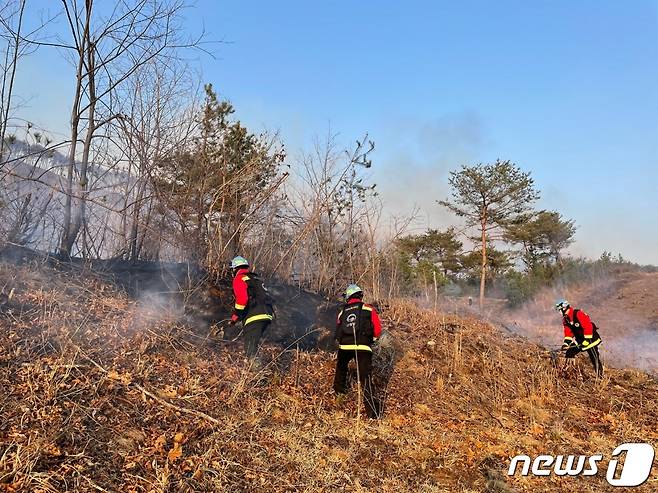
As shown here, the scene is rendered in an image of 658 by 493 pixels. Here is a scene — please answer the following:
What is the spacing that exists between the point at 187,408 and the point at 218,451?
0.77 metres

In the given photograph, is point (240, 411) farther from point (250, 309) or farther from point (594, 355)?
point (594, 355)

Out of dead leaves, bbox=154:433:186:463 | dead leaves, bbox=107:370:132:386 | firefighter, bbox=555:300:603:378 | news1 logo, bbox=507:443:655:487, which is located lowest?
news1 logo, bbox=507:443:655:487

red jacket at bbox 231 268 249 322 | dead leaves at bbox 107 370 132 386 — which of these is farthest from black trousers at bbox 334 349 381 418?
dead leaves at bbox 107 370 132 386

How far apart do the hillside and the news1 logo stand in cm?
14

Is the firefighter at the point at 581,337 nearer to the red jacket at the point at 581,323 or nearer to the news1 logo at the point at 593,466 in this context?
the red jacket at the point at 581,323

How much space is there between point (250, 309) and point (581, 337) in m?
7.04

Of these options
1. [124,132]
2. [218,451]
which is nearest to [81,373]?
[218,451]

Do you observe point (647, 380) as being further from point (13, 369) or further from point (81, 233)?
point (81, 233)

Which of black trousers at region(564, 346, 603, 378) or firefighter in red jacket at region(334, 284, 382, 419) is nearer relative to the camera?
firefighter in red jacket at region(334, 284, 382, 419)

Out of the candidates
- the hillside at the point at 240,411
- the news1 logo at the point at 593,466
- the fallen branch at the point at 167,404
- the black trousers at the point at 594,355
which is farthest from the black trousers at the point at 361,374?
the black trousers at the point at 594,355

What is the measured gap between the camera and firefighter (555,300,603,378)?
9.47 m

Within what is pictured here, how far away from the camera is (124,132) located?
8672 mm

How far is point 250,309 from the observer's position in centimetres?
683

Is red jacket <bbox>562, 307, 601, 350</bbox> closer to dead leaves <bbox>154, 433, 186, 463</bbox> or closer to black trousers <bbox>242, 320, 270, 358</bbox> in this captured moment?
black trousers <bbox>242, 320, 270, 358</bbox>
